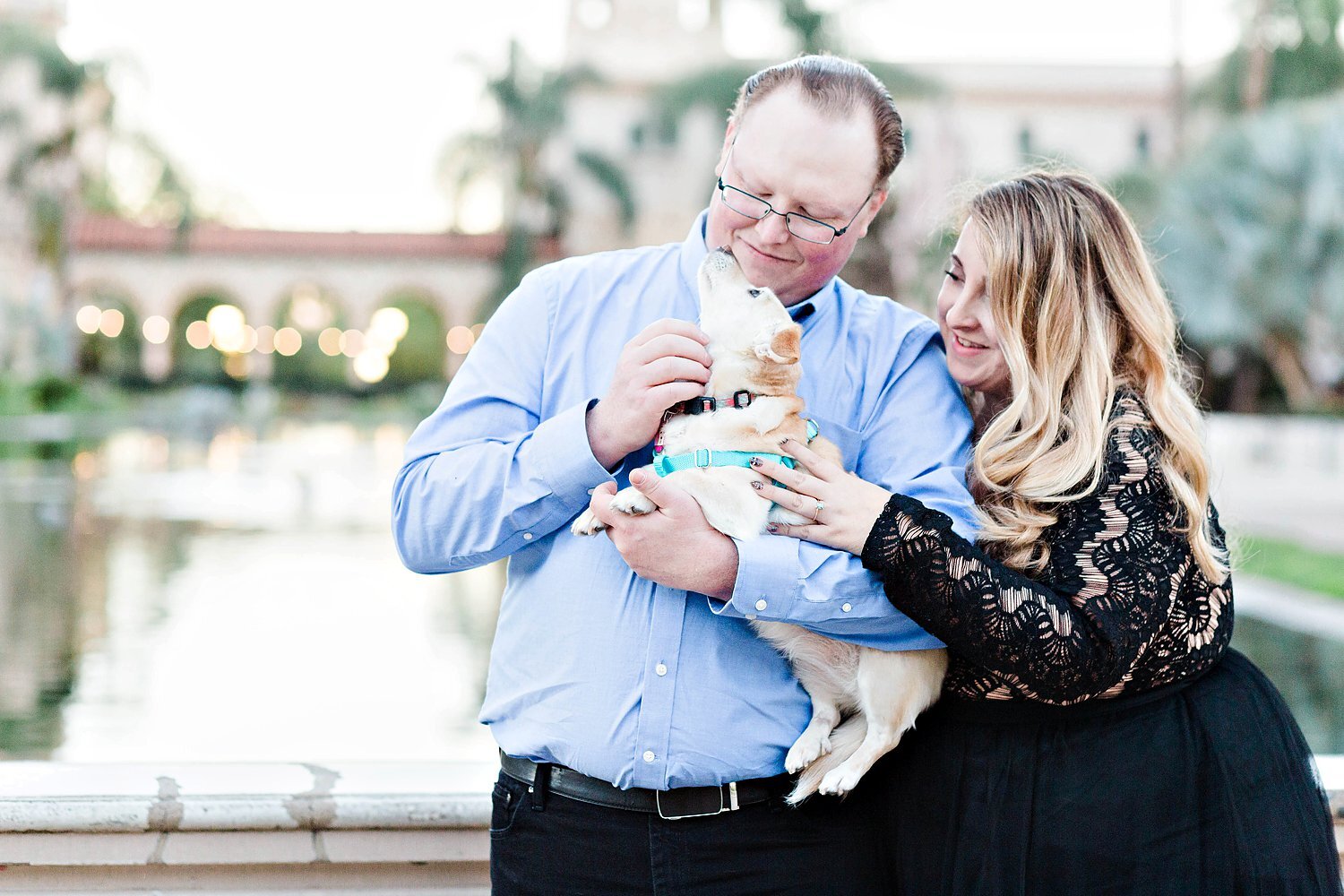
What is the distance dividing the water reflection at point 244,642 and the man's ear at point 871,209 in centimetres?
139

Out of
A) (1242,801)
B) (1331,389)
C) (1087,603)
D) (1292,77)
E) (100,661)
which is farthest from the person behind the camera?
(1292,77)

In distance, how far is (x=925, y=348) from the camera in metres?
2.09

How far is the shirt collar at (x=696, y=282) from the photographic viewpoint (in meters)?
2.09

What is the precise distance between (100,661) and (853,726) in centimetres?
624

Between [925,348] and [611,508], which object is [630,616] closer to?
[611,508]

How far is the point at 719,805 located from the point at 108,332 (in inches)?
1687

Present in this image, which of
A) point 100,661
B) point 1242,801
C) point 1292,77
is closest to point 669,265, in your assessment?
point 1242,801

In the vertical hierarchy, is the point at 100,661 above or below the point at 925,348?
below

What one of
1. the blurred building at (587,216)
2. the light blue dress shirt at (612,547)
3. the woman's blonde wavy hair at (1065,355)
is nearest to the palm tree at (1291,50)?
the blurred building at (587,216)

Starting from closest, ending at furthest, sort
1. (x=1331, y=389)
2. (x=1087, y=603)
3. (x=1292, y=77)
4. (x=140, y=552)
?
1. (x=1087, y=603)
2. (x=140, y=552)
3. (x=1331, y=389)
4. (x=1292, y=77)

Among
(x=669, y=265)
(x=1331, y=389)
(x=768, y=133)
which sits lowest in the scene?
(x=1331, y=389)

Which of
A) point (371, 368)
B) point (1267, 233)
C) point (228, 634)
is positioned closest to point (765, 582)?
point (228, 634)

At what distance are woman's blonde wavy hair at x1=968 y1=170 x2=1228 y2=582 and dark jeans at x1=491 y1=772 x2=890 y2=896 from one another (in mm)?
537

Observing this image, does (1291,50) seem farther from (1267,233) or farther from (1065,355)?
(1065,355)
